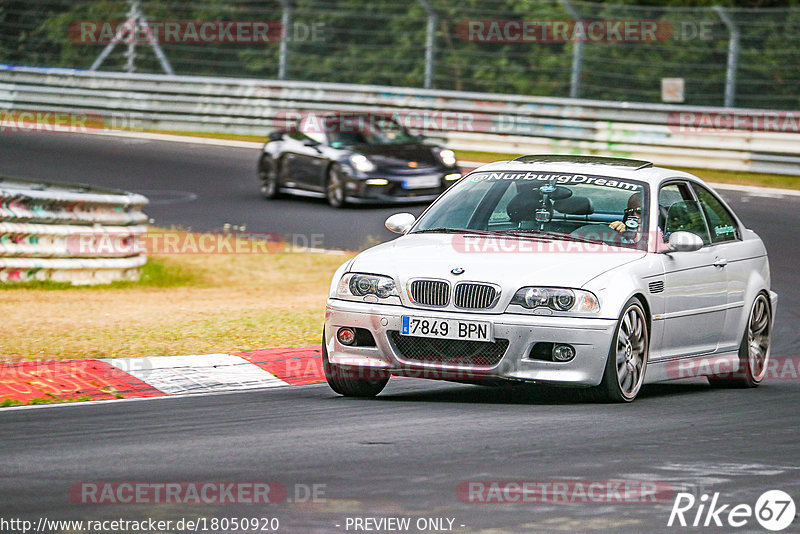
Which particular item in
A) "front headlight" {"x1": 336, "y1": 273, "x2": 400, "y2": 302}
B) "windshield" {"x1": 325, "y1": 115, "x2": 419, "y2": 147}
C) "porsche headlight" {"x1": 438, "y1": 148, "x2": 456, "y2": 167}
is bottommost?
"front headlight" {"x1": 336, "y1": 273, "x2": 400, "y2": 302}

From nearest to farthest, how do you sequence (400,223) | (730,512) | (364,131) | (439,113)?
1. (730,512)
2. (400,223)
3. (364,131)
4. (439,113)

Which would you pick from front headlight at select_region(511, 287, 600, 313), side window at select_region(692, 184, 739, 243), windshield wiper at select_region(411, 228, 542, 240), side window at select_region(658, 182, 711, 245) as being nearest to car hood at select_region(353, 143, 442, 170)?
side window at select_region(692, 184, 739, 243)

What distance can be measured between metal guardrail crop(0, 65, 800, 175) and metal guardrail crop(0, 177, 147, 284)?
11.0 metres

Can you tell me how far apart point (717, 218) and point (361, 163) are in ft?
37.2

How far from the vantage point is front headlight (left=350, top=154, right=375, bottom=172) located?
68.7 ft

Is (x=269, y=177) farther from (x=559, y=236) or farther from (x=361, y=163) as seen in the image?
(x=559, y=236)

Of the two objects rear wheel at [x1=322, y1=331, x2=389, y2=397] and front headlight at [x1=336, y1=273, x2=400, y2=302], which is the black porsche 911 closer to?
rear wheel at [x1=322, y1=331, x2=389, y2=397]

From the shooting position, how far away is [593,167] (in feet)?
31.5

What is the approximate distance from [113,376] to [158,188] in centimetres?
1391

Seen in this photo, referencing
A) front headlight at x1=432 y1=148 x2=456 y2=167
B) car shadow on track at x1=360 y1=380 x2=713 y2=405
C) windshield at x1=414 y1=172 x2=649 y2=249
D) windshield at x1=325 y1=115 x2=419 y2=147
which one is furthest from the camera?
windshield at x1=325 y1=115 x2=419 y2=147

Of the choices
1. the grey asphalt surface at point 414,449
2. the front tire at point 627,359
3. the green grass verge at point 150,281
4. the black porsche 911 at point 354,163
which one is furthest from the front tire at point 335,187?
the front tire at point 627,359

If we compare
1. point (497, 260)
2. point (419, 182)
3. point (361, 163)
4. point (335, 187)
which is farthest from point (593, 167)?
point (335, 187)

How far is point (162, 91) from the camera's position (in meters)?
30.3

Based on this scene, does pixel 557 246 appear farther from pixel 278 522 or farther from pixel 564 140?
pixel 564 140
